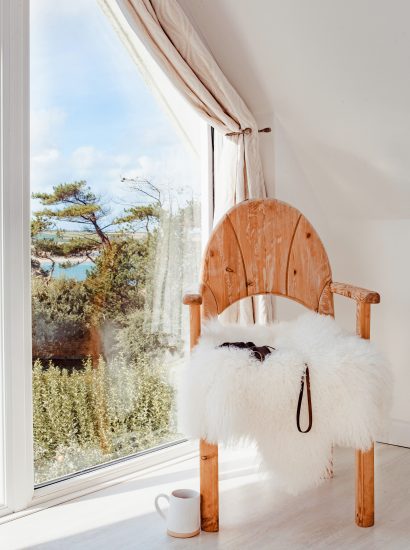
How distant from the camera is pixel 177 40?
245cm

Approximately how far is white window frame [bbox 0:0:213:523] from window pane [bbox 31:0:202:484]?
3.2 inches

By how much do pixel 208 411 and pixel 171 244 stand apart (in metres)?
0.97

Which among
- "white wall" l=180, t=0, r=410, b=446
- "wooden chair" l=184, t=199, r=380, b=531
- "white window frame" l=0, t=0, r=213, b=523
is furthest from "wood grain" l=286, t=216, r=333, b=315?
"white window frame" l=0, t=0, r=213, b=523

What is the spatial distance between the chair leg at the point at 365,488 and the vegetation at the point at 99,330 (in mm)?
916

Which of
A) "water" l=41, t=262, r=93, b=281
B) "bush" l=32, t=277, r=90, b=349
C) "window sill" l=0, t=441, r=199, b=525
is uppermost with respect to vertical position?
"water" l=41, t=262, r=93, b=281

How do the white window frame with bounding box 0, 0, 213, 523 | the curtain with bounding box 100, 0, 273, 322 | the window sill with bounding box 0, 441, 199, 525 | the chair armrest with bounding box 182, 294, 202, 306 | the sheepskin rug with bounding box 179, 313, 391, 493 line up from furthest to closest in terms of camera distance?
the curtain with bounding box 100, 0, 273, 322, the window sill with bounding box 0, 441, 199, 525, the white window frame with bounding box 0, 0, 213, 523, the chair armrest with bounding box 182, 294, 202, 306, the sheepskin rug with bounding box 179, 313, 391, 493

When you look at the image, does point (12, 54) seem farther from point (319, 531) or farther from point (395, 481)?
point (395, 481)

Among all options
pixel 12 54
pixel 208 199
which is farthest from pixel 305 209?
pixel 12 54

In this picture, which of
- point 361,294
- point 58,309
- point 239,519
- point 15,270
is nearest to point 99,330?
point 58,309

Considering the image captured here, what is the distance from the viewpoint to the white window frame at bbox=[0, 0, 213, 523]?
202 cm

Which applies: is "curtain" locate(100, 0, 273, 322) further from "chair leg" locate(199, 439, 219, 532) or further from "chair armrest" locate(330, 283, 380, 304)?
"chair leg" locate(199, 439, 219, 532)

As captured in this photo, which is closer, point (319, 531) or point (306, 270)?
point (319, 531)

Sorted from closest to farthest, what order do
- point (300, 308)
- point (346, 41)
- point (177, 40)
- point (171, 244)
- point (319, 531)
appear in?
point (319, 531) → point (346, 41) → point (177, 40) → point (171, 244) → point (300, 308)

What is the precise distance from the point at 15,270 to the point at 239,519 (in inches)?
41.4
